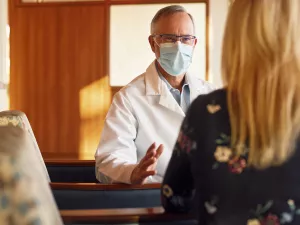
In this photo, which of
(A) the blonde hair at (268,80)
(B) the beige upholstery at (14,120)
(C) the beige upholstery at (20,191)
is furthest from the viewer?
(B) the beige upholstery at (14,120)

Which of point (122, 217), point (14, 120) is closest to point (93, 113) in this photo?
point (14, 120)

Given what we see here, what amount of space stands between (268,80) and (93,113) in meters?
4.37

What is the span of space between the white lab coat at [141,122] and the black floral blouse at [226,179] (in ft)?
3.07

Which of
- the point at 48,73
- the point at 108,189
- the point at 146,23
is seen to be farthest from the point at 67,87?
the point at 108,189

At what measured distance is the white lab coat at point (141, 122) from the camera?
207 centimetres

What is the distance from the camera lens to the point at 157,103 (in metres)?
2.24

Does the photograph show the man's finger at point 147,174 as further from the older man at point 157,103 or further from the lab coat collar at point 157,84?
the lab coat collar at point 157,84

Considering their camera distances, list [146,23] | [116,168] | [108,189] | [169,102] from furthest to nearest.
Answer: [146,23], [169,102], [116,168], [108,189]

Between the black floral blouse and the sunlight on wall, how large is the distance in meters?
4.17

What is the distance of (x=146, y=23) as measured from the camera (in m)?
5.25

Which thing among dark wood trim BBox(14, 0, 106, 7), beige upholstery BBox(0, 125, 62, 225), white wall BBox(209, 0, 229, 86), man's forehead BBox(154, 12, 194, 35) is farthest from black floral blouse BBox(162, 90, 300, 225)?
dark wood trim BBox(14, 0, 106, 7)

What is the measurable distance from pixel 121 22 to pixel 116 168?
3.60 metres

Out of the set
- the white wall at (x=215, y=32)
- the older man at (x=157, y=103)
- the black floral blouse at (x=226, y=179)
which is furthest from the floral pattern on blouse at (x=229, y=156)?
the white wall at (x=215, y=32)

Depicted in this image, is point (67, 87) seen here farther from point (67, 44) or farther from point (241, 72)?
point (241, 72)
